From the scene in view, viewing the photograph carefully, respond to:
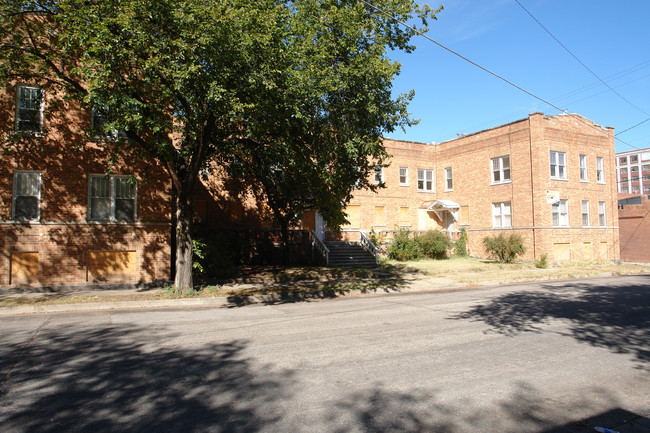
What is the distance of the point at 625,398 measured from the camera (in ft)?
16.3

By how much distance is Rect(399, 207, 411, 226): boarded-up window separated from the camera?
3222cm

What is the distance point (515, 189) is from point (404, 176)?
7919mm

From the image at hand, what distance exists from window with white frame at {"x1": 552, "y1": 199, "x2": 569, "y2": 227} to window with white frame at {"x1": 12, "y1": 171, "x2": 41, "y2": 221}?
26935 mm

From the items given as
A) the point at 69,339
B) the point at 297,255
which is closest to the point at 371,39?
the point at 69,339

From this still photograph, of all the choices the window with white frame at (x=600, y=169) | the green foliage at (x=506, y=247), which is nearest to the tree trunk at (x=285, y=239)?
the green foliage at (x=506, y=247)

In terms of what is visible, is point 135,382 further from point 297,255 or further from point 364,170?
point 297,255

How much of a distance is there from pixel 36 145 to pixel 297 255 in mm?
14100

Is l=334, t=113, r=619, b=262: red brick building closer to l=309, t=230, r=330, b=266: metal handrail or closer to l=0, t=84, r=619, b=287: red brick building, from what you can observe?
l=0, t=84, r=619, b=287: red brick building

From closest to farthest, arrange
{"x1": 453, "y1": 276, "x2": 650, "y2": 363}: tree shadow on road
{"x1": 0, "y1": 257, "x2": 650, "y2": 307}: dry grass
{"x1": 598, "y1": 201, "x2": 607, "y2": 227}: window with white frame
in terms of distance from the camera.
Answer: {"x1": 453, "y1": 276, "x2": 650, "y2": 363}: tree shadow on road, {"x1": 0, "y1": 257, "x2": 650, "y2": 307}: dry grass, {"x1": 598, "y1": 201, "x2": 607, "y2": 227}: window with white frame

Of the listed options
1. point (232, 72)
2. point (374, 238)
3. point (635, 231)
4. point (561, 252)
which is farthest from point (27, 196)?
point (635, 231)

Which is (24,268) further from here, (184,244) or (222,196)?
(222,196)

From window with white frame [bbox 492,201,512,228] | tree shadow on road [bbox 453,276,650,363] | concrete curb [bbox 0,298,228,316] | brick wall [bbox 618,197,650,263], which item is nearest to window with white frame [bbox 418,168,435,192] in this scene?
window with white frame [bbox 492,201,512,228]

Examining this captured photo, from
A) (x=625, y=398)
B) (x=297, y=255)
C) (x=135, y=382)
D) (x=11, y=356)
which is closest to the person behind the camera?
(x=625, y=398)

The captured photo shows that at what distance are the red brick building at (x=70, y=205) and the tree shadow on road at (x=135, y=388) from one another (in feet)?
28.5
